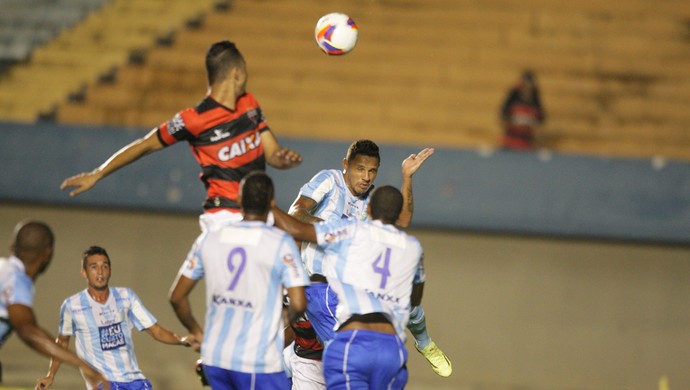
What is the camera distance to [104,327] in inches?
292

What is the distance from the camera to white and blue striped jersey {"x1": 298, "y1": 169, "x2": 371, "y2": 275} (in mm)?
7754

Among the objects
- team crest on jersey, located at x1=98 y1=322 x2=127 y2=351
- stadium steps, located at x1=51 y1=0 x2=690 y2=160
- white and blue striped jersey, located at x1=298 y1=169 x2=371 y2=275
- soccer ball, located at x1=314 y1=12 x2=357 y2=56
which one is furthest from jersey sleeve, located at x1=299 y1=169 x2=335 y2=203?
stadium steps, located at x1=51 y1=0 x2=690 y2=160

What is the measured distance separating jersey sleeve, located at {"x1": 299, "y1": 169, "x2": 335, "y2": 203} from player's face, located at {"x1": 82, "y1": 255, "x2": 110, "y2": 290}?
1.58 meters

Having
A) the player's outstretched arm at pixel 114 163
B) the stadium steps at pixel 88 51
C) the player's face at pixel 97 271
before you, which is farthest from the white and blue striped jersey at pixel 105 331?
the stadium steps at pixel 88 51

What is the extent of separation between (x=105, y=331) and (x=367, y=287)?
2.26 meters

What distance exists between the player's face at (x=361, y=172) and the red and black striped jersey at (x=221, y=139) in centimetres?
126

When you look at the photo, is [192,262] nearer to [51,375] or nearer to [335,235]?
[335,235]

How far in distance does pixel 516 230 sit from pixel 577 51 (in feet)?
17.2

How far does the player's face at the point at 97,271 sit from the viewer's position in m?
7.50

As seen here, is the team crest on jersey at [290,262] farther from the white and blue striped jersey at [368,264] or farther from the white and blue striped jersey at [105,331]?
the white and blue striped jersey at [105,331]

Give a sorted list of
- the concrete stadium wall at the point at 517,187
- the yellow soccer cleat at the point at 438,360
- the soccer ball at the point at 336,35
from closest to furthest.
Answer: the soccer ball at the point at 336,35 < the yellow soccer cleat at the point at 438,360 < the concrete stadium wall at the point at 517,187

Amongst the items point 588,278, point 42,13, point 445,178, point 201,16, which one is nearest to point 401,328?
point 588,278

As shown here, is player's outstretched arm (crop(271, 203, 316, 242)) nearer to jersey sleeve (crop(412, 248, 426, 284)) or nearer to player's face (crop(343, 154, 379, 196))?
jersey sleeve (crop(412, 248, 426, 284))

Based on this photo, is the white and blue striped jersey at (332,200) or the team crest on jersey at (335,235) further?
the white and blue striped jersey at (332,200)
